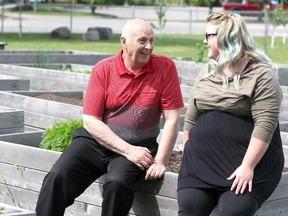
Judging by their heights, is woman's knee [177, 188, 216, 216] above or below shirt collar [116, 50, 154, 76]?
below

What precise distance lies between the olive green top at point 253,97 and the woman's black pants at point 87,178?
28.0 inches

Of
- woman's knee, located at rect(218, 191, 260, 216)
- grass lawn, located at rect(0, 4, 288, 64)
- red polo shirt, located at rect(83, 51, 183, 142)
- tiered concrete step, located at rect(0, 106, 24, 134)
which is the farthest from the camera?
grass lawn, located at rect(0, 4, 288, 64)

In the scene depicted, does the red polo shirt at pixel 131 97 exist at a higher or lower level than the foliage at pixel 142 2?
higher

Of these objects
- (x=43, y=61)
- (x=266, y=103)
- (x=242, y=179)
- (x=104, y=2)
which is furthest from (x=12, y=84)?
(x=104, y=2)

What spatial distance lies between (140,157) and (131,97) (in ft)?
1.47

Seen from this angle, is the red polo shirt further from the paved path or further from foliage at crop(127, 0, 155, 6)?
foliage at crop(127, 0, 155, 6)

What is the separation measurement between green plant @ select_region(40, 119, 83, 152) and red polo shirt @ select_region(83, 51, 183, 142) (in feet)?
2.91

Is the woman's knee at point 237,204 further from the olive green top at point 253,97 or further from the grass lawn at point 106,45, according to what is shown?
the grass lawn at point 106,45

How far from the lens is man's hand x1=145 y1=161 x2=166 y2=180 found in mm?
6336

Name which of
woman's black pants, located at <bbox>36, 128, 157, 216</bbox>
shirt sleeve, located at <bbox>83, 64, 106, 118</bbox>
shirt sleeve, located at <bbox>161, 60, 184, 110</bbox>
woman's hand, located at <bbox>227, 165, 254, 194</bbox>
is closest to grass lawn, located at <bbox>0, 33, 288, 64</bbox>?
shirt sleeve, located at <bbox>161, 60, 184, 110</bbox>

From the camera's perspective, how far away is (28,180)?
7.21m

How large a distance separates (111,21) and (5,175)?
41904 millimetres

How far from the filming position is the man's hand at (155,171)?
6.34 m

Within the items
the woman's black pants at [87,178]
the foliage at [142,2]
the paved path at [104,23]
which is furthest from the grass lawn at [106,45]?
the foliage at [142,2]
